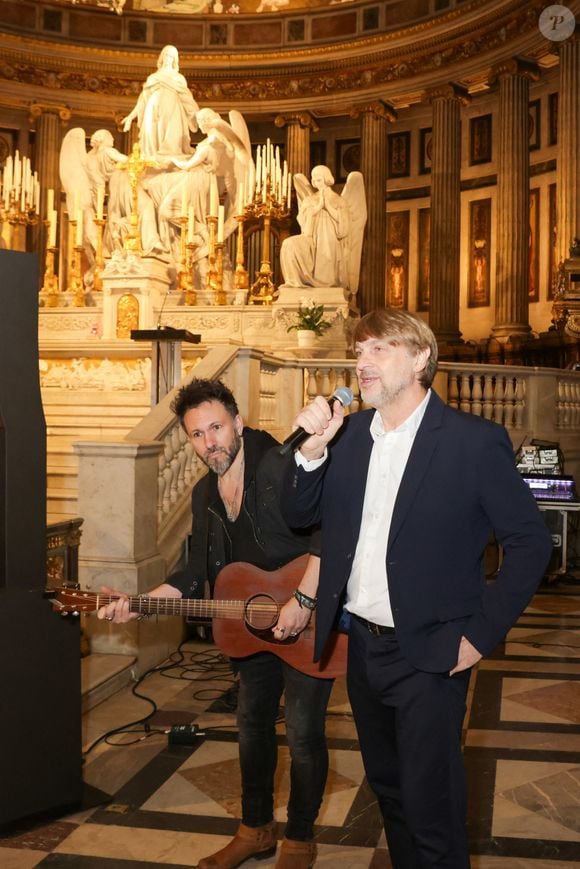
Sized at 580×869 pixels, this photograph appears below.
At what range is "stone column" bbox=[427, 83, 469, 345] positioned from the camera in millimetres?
22016

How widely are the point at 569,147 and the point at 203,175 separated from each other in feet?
28.3

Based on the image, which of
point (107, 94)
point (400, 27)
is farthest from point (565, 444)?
point (107, 94)

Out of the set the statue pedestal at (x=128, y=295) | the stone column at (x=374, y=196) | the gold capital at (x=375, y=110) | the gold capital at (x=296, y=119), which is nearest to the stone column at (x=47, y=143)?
the gold capital at (x=296, y=119)

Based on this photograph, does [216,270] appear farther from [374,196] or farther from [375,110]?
[375,110]

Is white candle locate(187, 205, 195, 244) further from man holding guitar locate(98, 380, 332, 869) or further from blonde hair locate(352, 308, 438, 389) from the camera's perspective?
blonde hair locate(352, 308, 438, 389)

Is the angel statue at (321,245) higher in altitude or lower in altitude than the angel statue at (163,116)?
lower

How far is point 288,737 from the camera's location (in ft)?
10.5

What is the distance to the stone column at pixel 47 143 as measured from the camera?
2425cm

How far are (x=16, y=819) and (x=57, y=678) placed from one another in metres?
0.52

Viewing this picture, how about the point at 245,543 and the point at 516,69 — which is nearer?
the point at 245,543

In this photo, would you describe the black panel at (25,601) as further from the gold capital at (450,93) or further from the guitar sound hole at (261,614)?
the gold capital at (450,93)

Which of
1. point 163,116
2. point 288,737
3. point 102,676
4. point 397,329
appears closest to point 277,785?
point 288,737

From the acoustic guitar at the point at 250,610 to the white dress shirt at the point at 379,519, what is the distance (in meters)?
0.53

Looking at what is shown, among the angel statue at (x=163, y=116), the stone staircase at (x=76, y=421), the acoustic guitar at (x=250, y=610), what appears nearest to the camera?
the acoustic guitar at (x=250, y=610)
